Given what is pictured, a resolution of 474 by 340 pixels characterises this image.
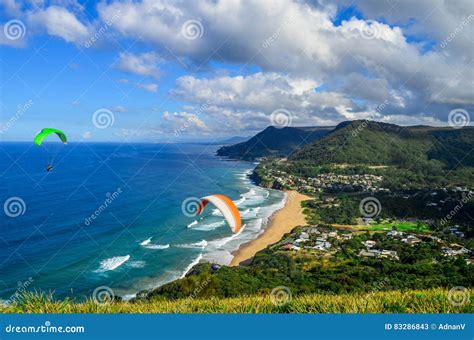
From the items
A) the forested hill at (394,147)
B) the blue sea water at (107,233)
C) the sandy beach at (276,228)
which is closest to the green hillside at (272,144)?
the forested hill at (394,147)

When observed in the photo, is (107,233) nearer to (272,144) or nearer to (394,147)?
(394,147)

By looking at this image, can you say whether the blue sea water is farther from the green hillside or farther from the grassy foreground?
the green hillside

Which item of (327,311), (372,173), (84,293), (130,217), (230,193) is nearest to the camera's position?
(327,311)

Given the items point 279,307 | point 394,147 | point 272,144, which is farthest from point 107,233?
point 272,144

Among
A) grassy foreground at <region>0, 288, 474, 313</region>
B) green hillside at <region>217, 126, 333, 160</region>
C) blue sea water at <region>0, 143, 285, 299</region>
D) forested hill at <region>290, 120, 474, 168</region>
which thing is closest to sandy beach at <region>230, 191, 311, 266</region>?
blue sea water at <region>0, 143, 285, 299</region>

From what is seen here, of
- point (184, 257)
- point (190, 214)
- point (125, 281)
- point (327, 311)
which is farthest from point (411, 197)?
point (327, 311)

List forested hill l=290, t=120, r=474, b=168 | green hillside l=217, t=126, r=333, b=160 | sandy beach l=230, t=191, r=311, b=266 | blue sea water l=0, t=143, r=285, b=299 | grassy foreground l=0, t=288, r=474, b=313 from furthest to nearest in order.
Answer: green hillside l=217, t=126, r=333, b=160 → forested hill l=290, t=120, r=474, b=168 → sandy beach l=230, t=191, r=311, b=266 → blue sea water l=0, t=143, r=285, b=299 → grassy foreground l=0, t=288, r=474, b=313

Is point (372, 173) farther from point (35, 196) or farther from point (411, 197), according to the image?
point (35, 196)
